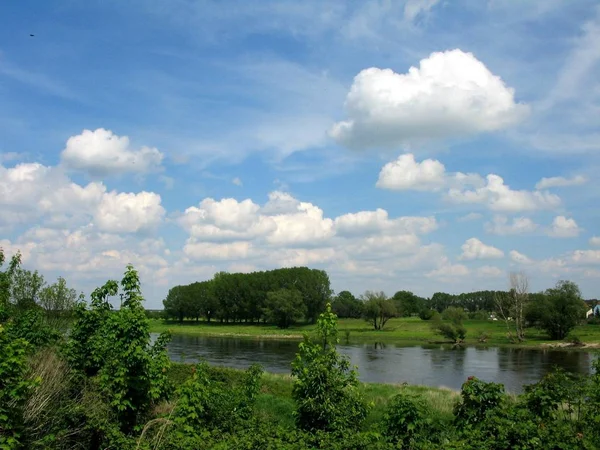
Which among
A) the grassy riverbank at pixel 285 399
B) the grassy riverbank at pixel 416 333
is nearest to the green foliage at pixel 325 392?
the grassy riverbank at pixel 285 399

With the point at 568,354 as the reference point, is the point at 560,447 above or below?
above

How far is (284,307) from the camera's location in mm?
106188

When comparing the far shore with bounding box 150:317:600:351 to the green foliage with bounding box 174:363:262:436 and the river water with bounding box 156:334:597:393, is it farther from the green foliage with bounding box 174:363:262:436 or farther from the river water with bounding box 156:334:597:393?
the green foliage with bounding box 174:363:262:436

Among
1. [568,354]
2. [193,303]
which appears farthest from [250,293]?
[568,354]

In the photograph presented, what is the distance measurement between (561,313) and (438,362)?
121 feet

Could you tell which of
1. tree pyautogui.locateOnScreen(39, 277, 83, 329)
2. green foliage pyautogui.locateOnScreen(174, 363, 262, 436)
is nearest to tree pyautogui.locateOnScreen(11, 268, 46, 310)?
tree pyautogui.locateOnScreen(39, 277, 83, 329)

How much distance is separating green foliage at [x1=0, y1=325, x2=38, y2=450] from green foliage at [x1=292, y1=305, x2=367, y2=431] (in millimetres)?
5504

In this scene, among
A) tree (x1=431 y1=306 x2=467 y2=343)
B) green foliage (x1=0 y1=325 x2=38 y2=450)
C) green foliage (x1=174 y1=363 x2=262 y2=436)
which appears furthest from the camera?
tree (x1=431 y1=306 x2=467 y2=343)

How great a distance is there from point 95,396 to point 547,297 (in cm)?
→ 8459

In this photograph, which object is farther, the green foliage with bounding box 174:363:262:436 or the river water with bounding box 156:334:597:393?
the river water with bounding box 156:334:597:393

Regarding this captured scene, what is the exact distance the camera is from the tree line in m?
110

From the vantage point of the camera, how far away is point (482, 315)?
394 feet

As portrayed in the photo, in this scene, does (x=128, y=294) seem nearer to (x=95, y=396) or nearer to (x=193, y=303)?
(x=95, y=396)

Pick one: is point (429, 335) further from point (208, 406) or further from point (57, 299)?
point (208, 406)
